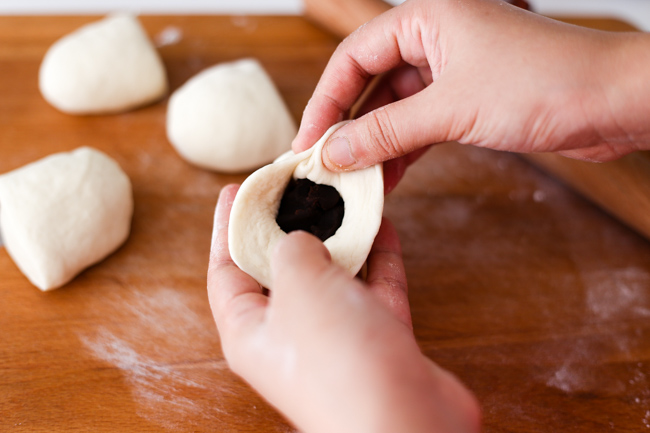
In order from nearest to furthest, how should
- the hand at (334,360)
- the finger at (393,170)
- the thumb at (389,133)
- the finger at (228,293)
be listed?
the hand at (334,360) < the finger at (228,293) < the thumb at (389,133) < the finger at (393,170)

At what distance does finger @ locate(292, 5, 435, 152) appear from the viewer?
3.67 feet

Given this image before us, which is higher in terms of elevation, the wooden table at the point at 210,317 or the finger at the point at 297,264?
the finger at the point at 297,264

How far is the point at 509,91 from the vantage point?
36.8 inches

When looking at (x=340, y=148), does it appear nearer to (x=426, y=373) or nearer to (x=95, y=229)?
(x=426, y=373)

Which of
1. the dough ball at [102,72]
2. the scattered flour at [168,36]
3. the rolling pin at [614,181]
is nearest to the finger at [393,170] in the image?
the rolling pin at [614,181]

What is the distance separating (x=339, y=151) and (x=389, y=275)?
33 centimetres

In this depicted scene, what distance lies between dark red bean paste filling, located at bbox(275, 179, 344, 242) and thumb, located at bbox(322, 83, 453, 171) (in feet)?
0.22

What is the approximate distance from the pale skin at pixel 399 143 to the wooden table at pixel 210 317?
0.95ft

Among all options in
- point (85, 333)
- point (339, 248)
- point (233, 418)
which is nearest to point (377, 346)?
point (339, 248)

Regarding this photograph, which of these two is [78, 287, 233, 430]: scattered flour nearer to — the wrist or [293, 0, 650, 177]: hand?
[293, 0, 650, 177]: hand

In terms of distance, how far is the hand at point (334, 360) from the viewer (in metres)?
0.68

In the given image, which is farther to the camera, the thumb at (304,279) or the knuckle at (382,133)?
the knuckle at (382,133)

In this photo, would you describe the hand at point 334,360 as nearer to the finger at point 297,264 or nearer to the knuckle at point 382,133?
the finger at point 297,264

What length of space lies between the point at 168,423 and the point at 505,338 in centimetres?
88
